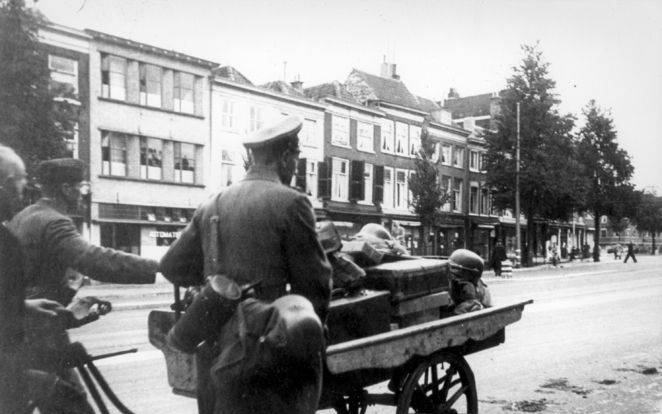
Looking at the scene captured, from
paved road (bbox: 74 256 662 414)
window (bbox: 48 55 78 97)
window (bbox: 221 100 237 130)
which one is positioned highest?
window (bbox: 48 55 78 97)

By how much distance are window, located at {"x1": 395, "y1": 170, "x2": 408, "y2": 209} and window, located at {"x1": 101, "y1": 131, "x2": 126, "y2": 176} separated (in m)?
20.5

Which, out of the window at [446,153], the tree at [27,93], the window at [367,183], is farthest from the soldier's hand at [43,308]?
the window at [446,153]

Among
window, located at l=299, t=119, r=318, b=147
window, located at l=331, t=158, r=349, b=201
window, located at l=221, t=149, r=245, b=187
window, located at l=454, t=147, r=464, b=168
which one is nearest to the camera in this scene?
window, located at l=221, t=149, r=245, b=187

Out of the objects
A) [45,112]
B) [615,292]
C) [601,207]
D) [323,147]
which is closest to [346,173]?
[323,147]

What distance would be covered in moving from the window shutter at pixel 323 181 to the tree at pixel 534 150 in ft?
45.4

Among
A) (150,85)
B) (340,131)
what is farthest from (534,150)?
(150,85)

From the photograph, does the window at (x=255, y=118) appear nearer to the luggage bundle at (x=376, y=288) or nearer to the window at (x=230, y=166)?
the window at (x=230, y=166)

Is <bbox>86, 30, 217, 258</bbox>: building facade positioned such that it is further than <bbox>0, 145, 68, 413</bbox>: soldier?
Yes

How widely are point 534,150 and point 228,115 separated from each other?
71.7ft

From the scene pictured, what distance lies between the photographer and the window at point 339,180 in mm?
38688

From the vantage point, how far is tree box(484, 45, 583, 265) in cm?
4438

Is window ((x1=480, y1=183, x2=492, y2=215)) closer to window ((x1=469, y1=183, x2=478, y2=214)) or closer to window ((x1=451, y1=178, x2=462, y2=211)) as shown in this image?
window ((x1=469, y1=183, x2=478, y2=214))

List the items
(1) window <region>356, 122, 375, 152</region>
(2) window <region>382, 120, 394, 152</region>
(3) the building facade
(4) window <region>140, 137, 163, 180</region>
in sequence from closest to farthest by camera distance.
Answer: (3) the building facade → (4) window <region>140, 137, 163, 180</region> → (1) window <region>356, 122, 375, 152</region> → (2) window <region>382, 120, 394, 152</region>

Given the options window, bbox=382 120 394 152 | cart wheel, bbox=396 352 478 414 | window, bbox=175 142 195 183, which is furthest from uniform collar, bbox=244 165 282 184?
window, bbox=382 120 394 152
